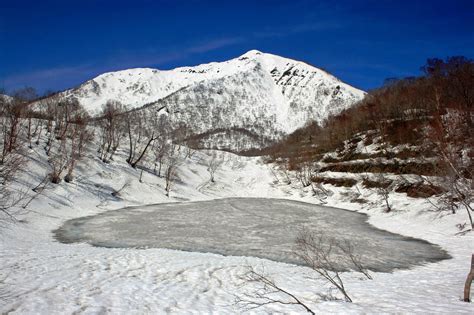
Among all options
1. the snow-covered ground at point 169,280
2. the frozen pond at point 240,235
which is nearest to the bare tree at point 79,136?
the frozen pond at point 240,235

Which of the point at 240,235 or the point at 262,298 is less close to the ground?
the point at 262,298

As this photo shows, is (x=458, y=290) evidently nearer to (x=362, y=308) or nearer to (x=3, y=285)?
(x=362, y=308)

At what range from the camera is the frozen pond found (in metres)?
21.2

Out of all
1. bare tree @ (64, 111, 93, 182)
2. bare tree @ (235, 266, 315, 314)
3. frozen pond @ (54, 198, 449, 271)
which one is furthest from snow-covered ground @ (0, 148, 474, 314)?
bare tree @ (64, 111, 93, 182)

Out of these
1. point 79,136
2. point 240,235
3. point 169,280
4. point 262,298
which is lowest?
point 240,235

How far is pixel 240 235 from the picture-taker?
27.2 m

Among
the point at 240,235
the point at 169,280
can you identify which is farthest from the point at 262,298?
the point at 240,235

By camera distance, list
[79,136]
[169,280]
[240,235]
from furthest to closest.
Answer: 1. [79,136]
2. [240,235]
3. [169,280]

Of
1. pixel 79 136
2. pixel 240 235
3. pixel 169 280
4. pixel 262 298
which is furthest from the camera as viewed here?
pixel 79 136

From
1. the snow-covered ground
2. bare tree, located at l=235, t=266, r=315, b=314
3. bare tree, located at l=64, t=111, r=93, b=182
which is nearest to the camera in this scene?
the snow-covered ground

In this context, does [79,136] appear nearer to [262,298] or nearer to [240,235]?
[240,235]

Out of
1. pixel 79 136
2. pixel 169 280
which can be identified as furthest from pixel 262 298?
pixel 79 136

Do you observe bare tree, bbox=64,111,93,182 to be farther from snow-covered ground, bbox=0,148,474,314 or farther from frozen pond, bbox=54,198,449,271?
snow-covered ground, bbox=0,148,474,314

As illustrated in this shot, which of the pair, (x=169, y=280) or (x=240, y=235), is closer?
(x=169, y=280)
